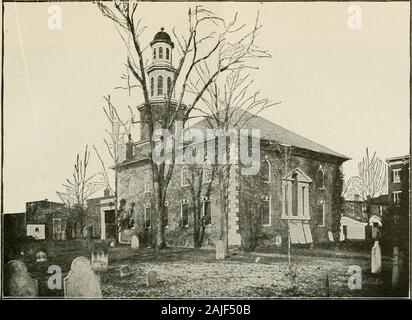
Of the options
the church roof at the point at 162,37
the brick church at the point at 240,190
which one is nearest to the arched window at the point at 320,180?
the brick church at the point at 240,190

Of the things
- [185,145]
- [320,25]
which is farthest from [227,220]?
[320,25]

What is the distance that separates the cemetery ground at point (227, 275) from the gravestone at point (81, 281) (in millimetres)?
84

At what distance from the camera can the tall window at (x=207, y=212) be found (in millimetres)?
7547

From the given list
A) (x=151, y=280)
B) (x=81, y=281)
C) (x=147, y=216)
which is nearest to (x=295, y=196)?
(x=147, y=216)

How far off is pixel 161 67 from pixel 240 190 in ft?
6.95

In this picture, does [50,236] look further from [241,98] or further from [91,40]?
[241,98]

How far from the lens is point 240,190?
761 centimetres

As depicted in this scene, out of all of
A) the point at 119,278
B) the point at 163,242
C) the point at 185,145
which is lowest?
the point at 119,278

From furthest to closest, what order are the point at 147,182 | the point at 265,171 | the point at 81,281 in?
1. the point at 147,182
2. the point at 265,171
3. the point at 81,281

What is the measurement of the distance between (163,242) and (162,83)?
2301 mm

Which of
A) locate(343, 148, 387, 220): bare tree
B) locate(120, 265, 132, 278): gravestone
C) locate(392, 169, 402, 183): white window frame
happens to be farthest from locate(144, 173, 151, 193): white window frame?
locate(392, 169, 402, 183): white window frame

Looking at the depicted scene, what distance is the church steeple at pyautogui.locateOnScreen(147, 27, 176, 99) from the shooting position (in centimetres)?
738

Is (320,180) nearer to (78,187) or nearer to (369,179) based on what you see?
(369,179)

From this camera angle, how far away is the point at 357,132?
7.50 metres
